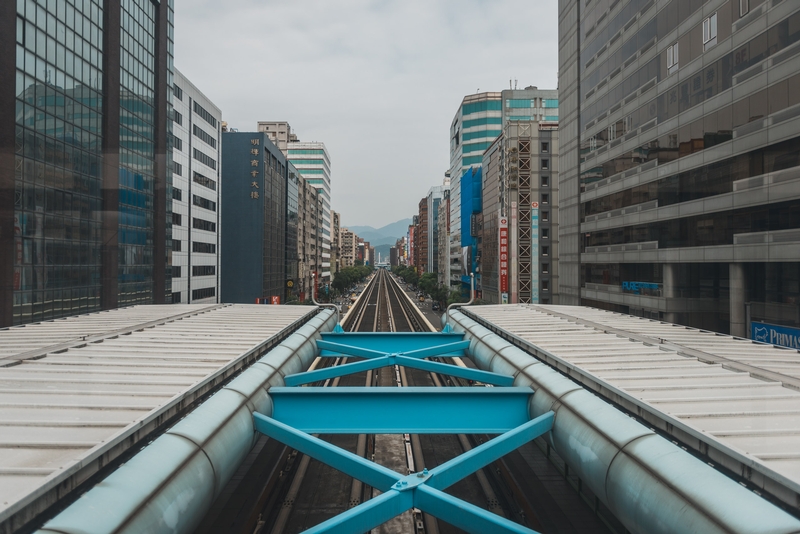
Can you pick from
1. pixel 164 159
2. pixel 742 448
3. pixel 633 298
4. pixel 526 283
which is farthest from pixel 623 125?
pixel 164 159

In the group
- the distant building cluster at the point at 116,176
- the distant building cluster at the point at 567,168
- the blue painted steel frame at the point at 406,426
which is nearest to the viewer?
the blue painted steel frame at the point at 406,426

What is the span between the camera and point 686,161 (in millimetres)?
30828

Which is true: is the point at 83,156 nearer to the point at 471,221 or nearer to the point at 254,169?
the point at 254,169

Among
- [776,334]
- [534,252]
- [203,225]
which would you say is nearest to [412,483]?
[776,334]

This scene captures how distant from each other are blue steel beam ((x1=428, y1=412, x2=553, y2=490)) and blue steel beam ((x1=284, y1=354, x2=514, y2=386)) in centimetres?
261

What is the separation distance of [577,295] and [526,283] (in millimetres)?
16774

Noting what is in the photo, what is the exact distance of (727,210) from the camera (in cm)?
2678

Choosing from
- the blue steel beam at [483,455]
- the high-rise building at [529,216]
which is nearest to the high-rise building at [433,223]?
the high-rise building at [529,216]

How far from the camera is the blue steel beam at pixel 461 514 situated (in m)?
6.14

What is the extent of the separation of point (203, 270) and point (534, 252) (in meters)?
48.0

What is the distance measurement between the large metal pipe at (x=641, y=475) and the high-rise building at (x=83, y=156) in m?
35.1

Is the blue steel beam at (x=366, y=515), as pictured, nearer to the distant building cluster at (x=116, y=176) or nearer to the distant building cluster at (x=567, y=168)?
the distant building cluster at (x=567, y=168)

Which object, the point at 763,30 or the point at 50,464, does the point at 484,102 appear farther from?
the point at 50,464

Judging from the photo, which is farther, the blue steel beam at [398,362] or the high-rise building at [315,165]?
the high-rise building at [315,165]
